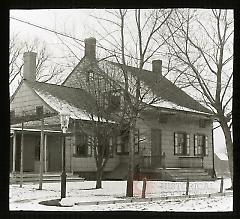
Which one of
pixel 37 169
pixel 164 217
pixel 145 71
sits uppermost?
pixel 145 71

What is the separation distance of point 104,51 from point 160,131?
71cm

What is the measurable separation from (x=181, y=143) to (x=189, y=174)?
24 cm

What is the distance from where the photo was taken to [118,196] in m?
3.26

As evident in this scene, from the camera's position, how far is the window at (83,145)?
10.7 ft

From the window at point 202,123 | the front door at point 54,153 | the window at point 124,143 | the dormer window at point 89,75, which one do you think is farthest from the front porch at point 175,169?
the dormer window at point 89,75

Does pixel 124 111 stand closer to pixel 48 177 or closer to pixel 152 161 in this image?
pixel 152 161

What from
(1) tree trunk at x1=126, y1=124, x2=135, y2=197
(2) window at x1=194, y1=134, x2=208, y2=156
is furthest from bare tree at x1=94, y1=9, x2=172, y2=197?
(2) window at x1=194, y1=134, x2=208, y2=156

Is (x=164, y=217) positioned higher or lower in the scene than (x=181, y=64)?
lower

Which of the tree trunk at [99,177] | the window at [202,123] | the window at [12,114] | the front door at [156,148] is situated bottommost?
the tree trunk at [99,177]

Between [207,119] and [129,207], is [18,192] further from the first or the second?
[207,119]

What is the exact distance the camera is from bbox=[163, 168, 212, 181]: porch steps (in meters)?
3.27

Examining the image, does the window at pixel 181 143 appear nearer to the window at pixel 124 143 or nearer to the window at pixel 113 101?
the window at pixel 124 143

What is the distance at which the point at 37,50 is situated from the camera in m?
3.29
